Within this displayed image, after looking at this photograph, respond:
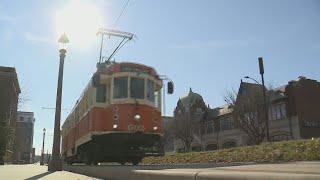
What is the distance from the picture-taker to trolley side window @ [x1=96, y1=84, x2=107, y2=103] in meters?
15.5

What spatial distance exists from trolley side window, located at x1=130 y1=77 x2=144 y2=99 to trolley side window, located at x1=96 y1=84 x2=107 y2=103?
3.64ft

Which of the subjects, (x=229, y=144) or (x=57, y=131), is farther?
(x=229, y=144)

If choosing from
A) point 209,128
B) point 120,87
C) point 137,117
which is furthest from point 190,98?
point 137,117

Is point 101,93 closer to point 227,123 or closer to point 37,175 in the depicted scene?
point 37,175

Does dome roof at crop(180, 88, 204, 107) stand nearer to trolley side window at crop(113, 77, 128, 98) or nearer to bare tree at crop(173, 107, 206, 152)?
bare tree at crop(173, 107, 206, 152)

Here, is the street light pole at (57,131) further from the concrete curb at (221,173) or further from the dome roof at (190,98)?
the dome roof at (190,98)

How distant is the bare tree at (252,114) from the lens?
148 feet

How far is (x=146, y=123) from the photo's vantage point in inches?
604

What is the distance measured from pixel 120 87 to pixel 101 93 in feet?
2.74

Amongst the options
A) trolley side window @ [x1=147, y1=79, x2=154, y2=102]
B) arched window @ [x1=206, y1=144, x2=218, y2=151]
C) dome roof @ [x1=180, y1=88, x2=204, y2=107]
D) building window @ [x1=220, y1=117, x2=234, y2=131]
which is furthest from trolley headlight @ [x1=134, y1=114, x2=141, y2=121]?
dome roof @ [x1=180, y1=88, x2=204, y2=107]

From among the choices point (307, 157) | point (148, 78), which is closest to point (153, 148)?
point (148, 78)

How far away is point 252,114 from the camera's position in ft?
153

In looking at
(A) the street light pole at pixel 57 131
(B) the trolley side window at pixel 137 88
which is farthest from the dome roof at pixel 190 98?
(B) the trolley side window at pixel 137 88

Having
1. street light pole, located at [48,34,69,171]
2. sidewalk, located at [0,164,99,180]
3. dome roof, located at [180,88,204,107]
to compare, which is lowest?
sidewalk, located at [0,164,99,180]
